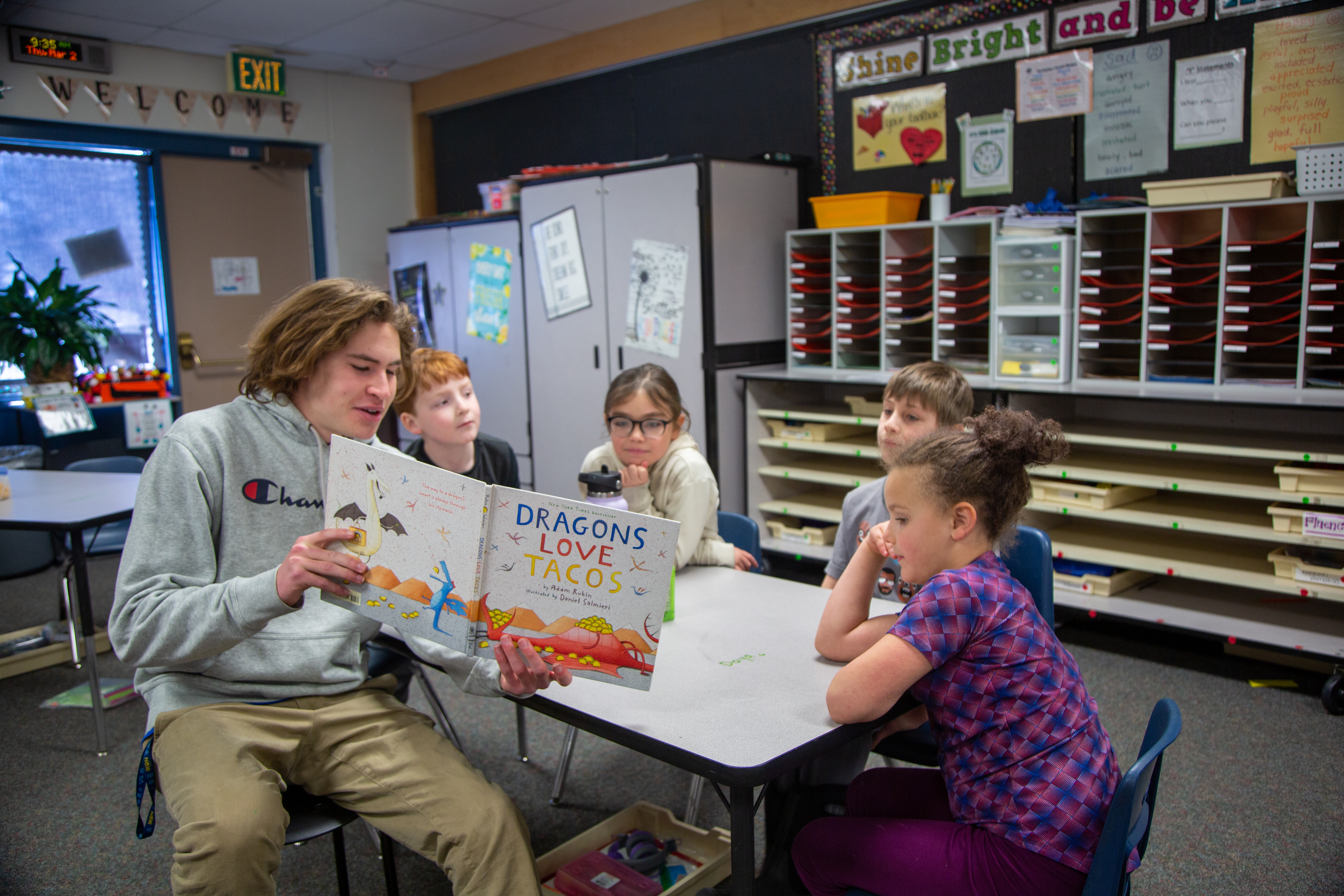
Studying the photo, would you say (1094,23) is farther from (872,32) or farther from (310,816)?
(310,816)

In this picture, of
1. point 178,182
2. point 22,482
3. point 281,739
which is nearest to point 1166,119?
point 281,739

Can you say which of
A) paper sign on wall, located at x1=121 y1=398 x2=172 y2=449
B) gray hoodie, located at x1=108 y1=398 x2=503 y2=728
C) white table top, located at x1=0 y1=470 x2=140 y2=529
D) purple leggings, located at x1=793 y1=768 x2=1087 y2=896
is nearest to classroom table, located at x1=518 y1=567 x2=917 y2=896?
purple leggings, located at x1=793 y1=768 x2=1087 y2=896

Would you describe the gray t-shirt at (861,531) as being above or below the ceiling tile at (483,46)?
below

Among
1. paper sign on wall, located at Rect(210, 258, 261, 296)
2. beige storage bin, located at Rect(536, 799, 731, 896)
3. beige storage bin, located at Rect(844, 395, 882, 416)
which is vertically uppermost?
paper sign on wall, located at Rect(210, 258, 261, 296)

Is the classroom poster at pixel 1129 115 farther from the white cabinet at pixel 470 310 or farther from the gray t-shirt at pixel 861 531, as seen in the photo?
the white cabinet at pixel 470 310

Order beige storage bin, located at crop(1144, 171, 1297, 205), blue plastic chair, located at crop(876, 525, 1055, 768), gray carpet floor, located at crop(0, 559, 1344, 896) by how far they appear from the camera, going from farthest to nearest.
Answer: beige storage bin, located at crop(1144, 171, 1297, 205) → gray carpet floor, located at crop(0, 559, 1344, 896) → blue plastic chair, located at crop(876, 525, 1055, 768)

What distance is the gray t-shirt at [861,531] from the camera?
77.5 inches

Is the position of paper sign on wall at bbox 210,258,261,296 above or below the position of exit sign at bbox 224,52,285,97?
below

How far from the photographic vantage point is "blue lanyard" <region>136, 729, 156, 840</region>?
147 cm

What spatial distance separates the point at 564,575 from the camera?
4.09 feet

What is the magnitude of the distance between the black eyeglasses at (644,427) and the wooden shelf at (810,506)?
1.79 meters

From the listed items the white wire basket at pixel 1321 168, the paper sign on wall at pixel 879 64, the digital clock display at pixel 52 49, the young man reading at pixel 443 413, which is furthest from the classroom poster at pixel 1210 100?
the digital clock display at pixel 52 49

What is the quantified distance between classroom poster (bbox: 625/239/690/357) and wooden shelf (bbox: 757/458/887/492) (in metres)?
0.68

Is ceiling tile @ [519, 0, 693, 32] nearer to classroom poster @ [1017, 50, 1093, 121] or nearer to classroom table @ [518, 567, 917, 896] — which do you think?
classroom poster @ [1017, 50, 1093, 121]
